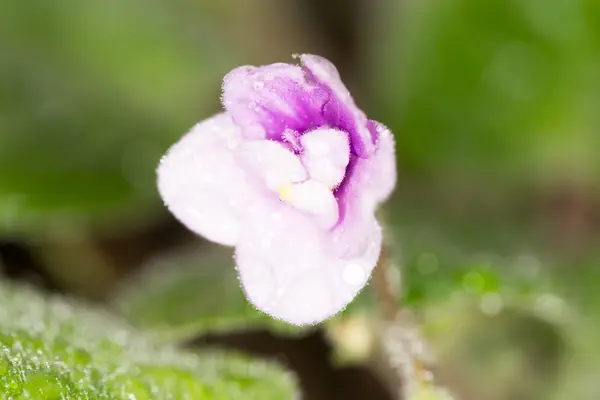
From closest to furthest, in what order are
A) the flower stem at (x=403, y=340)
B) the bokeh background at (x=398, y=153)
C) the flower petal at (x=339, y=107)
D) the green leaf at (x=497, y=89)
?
1. the flower petal at (x=339, y=107)
2. the flower stem at (x=403, y=340)
3. the bokeh background at (x=398, y=153)
4. the green leaf at (x=497, y=89)

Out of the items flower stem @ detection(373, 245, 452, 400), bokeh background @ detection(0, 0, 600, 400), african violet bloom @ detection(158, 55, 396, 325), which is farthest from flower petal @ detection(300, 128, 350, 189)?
bokeh background @ detection(0, 0, 600, 400)

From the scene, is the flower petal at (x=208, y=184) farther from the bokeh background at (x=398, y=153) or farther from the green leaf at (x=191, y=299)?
the bokeh background at (x=398, y=153)

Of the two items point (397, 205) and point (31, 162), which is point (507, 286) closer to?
point (397, 205)

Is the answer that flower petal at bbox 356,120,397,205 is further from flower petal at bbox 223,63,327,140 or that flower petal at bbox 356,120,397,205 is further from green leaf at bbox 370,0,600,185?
green leaf at bbox 370,0,600,185

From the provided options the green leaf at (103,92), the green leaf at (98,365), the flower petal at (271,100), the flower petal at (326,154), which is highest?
the green leaf at (103,92)

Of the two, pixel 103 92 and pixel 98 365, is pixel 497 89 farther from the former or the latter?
pixel 98 365

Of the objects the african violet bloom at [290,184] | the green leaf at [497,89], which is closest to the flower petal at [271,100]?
the african violet bloom at [290,184]

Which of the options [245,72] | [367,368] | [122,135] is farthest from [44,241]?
[245,72]
